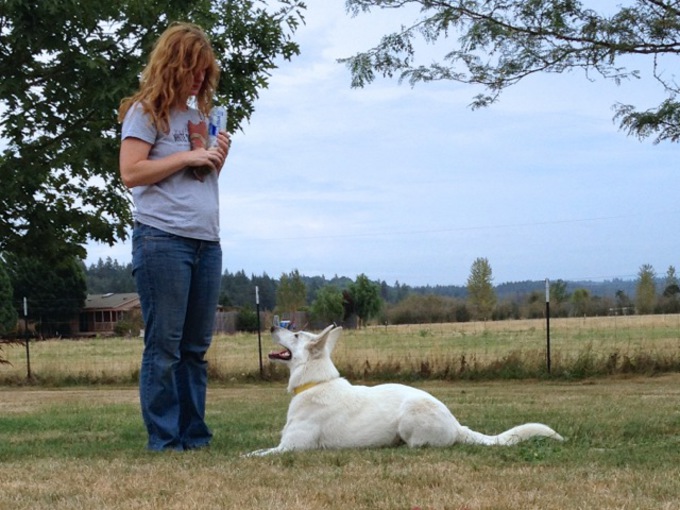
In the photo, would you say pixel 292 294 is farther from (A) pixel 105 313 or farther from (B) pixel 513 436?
(A) pixel 105 313

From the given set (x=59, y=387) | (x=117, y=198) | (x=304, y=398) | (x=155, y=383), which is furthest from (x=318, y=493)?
(x=59, y=387)

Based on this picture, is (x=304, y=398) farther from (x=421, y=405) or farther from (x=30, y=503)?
(x=30, y=503)

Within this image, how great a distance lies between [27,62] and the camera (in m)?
10.2

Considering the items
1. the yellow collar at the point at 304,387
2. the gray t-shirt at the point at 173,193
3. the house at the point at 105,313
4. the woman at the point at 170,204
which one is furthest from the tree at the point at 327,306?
the gray t-shirt at the point at 173,193

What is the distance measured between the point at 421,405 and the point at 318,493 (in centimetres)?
208

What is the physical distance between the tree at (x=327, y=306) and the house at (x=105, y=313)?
5.17 metres

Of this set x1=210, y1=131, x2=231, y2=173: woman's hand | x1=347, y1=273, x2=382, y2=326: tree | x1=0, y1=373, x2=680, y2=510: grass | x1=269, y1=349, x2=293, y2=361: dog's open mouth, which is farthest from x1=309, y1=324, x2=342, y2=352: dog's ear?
x1=347, y1=273, x2=382, y2=326: tree

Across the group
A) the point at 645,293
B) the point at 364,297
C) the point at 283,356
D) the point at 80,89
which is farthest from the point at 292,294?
the point at 283,356

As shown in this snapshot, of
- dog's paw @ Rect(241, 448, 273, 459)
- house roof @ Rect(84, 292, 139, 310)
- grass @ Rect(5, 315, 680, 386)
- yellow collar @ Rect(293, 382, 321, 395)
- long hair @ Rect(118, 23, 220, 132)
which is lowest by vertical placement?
grass @ Rect(5, 315, 680, 386)

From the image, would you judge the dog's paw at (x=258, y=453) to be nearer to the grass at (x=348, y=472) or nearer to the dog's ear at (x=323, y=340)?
the grass at (x=348, y=472)

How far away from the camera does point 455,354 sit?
755 inches

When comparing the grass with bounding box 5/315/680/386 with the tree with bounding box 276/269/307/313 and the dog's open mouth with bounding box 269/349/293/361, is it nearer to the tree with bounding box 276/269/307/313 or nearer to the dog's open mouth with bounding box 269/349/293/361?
the tree with bounding box 276/269/307/313

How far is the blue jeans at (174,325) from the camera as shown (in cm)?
538

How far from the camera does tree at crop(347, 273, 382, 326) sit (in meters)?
25.5
